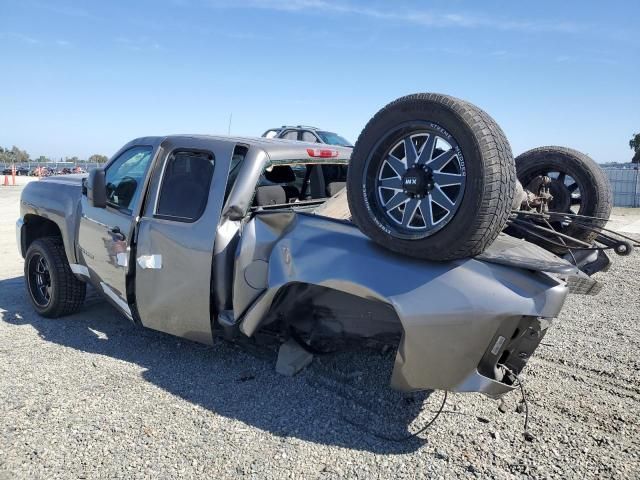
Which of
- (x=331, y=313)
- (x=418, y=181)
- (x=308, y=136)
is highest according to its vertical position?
(x=308, y=136)

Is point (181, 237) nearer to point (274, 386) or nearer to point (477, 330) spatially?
point (274, 386)

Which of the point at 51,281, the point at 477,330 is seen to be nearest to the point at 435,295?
the point at 477,330

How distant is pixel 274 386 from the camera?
3654mm

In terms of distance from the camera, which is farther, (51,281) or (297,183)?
(51,281)

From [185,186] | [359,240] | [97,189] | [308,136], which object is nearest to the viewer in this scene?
[359,240]

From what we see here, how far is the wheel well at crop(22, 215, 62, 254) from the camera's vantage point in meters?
5.54

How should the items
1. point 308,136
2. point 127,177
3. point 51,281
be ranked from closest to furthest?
point 127,177 → point 51,281 → point 308,136

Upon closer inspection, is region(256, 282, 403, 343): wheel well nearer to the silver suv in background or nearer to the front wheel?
the front wheel

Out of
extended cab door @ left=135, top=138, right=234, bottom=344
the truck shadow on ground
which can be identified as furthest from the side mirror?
the truck shadow on ground

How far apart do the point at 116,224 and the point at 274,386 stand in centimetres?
182

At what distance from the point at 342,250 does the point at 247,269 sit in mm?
747

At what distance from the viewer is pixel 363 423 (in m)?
3.21

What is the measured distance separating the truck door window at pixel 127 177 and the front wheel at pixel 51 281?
989mm

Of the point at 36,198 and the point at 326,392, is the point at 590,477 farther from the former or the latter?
the point at 36,198
